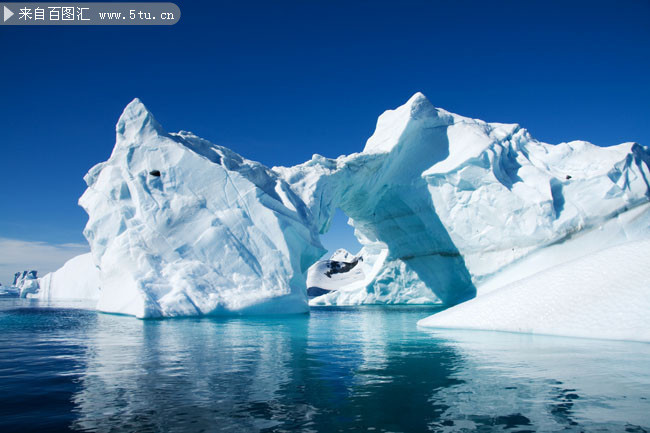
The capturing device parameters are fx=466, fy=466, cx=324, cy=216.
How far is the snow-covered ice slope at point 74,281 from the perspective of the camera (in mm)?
30277

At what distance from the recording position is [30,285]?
38.5 metres

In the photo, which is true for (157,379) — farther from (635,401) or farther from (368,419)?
(635,401)

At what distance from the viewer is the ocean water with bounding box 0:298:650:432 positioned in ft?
9.87

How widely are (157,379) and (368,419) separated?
222cm

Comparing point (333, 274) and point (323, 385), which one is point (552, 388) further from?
point (333, 274)

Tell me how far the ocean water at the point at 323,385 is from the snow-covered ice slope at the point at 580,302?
46cm

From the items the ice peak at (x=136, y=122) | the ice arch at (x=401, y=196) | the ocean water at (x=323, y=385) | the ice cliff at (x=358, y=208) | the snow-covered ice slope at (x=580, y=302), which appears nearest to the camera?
the ocean water at (x=323, y=385)

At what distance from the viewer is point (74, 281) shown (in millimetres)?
31453

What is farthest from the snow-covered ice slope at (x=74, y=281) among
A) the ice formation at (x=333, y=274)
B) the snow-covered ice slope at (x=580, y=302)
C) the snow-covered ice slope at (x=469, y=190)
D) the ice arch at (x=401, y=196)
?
the snow-covered ice slope at (x=580, y=302)

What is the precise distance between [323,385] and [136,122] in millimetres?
13464

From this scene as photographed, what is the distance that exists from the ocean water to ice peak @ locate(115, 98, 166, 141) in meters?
9.30

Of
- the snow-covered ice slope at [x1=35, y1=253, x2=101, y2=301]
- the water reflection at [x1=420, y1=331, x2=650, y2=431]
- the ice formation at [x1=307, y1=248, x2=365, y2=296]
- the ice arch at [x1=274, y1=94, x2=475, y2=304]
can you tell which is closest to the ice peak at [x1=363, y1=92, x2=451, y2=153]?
the ice arch at [x1=274, y1=94, x2=475, y2=304]

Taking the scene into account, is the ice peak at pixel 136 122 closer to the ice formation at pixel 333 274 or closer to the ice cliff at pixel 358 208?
the ice cliff at pixel 358 208

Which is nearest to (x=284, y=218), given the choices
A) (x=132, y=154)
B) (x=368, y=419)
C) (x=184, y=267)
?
(x=184, y=267)
